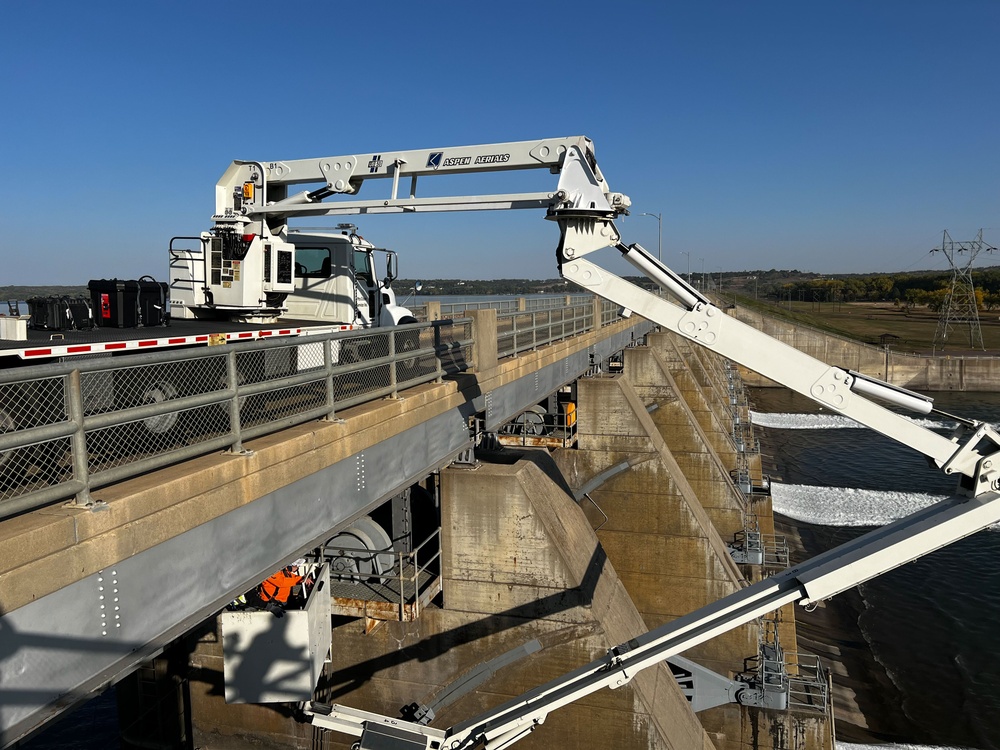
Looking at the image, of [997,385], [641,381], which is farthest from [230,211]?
[997,385]

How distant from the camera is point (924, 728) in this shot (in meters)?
17.2

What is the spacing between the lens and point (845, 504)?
3297 centimetres

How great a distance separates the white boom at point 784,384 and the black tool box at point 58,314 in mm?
5540

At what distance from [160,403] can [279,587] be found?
4.17m

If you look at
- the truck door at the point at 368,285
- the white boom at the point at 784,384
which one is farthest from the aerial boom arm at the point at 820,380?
the truck door at the point at 368,285

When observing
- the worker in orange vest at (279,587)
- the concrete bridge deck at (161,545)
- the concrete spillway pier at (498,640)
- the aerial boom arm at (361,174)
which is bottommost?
the concrete spillway pier at (498,640)

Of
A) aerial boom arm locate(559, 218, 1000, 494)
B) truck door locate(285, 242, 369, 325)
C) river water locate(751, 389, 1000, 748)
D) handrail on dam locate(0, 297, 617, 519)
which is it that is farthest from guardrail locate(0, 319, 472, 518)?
river water locate(751, 389, 1000, 748)

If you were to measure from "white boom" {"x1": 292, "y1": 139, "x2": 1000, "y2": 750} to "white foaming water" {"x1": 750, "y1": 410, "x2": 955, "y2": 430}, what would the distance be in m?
47.2

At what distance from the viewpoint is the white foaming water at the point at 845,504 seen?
31.0m

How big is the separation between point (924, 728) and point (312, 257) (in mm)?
18197

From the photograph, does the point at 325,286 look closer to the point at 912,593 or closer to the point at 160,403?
the point at 160,403

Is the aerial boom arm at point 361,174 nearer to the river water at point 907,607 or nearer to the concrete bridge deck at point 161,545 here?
the concrete bridge deck at point 161,545

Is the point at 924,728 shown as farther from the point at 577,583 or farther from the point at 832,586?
the point at 832,586

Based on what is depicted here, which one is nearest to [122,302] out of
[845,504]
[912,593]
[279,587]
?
[279,587]
